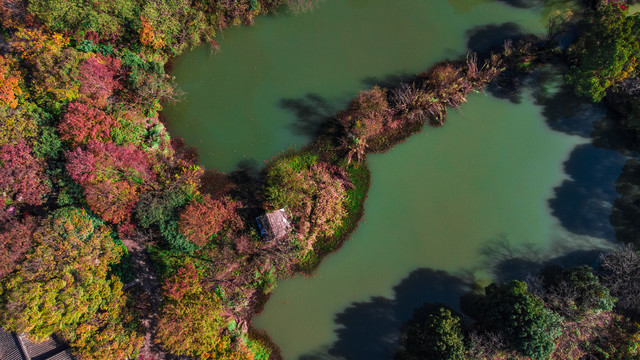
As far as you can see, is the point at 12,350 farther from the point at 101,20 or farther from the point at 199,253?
the point at 101,20

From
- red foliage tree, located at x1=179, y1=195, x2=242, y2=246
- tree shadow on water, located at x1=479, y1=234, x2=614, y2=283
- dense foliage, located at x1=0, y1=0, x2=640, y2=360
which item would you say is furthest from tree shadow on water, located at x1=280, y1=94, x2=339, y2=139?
tree shadow on water, located at x1=479, y1=234, x2=614, y2=283

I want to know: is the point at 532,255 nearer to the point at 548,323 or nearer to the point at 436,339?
the point at 548,323

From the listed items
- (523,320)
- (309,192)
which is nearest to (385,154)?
(309,192)

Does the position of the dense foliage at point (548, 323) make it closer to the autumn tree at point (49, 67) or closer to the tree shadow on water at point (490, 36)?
the tree shadow on water at point (490, 36)

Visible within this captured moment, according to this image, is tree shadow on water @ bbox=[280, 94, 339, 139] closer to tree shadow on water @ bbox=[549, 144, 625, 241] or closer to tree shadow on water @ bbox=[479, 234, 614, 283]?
tree shadow on water @ bbox=[479, 234, 614, 283]

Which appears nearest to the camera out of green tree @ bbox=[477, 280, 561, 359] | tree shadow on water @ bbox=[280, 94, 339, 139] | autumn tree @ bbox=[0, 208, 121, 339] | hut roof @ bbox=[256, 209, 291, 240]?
autumn tree @ bbox=[0, 208, 121, 339]

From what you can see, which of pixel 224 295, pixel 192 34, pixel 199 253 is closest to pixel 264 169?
pixel 199 253
